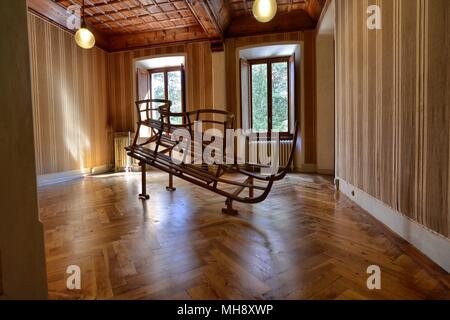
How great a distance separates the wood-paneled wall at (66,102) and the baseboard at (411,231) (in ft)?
16.6

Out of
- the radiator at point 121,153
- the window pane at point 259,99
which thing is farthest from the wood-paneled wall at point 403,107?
the radiator at point 121,153

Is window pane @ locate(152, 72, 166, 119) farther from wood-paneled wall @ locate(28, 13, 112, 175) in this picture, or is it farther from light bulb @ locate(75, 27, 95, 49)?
light bulb @ locate(75, 27, 95, 49)

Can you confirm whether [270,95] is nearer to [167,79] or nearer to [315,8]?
[315,8]

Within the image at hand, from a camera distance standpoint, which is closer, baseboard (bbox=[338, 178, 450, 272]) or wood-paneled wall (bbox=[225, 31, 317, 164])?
baseboard (bbox=[338, 178, 450, 272])

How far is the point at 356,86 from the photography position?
2.68 m

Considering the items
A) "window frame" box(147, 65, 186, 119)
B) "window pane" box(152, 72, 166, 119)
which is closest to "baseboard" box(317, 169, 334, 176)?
"window frame" box(147, 65, 186, 119)

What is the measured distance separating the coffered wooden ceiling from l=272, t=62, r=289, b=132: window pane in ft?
2.72

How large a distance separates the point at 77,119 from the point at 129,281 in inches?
207

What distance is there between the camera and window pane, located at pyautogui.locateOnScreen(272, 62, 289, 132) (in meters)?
5.76

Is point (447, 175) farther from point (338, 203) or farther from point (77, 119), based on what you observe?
point (77, 119)

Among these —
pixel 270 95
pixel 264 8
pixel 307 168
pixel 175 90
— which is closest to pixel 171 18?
pixel 175 90

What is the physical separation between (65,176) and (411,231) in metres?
5.55

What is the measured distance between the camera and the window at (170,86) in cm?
636

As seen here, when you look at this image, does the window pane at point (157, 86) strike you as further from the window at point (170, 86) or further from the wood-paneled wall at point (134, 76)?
the wood-paneled wall at point (134, 76)
